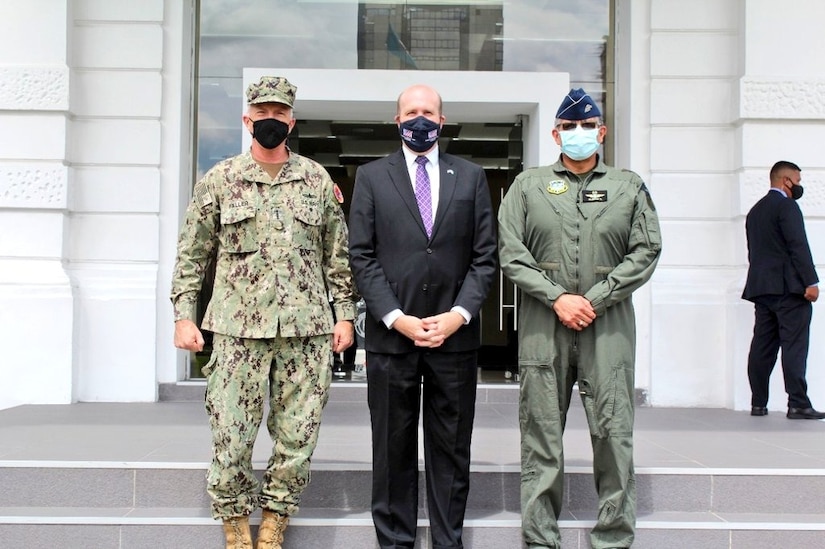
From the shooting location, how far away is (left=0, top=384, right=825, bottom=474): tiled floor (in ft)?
13.7

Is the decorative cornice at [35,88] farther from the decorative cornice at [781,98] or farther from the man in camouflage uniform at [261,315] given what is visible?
the decorative cornice at [781,98]

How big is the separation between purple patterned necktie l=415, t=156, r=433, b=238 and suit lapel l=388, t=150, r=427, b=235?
3cm

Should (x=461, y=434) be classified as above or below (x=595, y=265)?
below

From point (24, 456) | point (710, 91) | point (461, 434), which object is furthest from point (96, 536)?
point (710, 91)

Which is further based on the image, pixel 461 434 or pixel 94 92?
pixel 94 92

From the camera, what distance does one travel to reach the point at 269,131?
128 inches

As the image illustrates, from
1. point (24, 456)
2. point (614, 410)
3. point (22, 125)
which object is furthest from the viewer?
point (22, 125)

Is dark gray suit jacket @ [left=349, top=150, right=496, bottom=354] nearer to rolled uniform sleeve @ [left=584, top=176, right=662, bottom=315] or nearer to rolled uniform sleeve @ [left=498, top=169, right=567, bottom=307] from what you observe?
rolled uniform sleeve @ [left=498, top=169, right=567, bottom=307]

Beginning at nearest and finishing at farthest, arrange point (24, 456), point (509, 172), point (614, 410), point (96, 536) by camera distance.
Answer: point (614, 410)
point (96, 536)
point (24, 456)
point (509, 172)

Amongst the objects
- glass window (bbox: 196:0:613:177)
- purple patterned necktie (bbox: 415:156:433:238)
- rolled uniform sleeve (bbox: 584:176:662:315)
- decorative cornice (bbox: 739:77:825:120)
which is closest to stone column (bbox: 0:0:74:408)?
glass window (bbox: 196:0:613:177)

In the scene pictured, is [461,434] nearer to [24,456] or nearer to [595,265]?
[595,265]

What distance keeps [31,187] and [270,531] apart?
4.18m

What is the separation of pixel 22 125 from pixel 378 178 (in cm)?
423

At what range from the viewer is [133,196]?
649 cm
